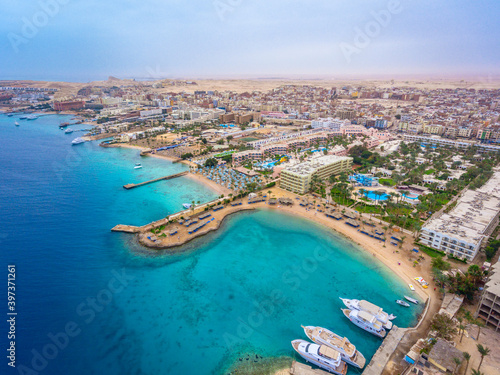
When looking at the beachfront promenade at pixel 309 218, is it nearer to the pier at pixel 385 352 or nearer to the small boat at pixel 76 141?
the pier at pixel 385 352

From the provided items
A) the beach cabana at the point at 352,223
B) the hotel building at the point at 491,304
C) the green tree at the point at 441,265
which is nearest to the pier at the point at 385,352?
the hotel building at the point at 491,304

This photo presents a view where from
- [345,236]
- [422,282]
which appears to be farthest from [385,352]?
[345,236]

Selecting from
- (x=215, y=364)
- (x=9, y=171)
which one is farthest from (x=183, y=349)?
(x=9, y=171)

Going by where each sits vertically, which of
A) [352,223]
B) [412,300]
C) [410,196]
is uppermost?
[410,196]

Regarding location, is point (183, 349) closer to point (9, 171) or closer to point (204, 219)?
point (204, 219)

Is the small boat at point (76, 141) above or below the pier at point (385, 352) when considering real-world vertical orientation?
above

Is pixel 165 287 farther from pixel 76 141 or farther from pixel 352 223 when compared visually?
pixel 76 141

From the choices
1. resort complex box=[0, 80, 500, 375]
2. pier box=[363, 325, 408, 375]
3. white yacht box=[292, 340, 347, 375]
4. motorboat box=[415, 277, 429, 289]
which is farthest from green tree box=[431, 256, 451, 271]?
white yacht box=[292, 340, 347, 375]
